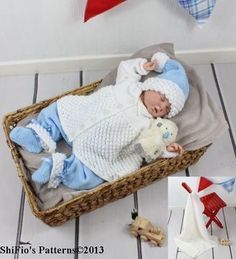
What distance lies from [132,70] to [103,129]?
0.19 meters

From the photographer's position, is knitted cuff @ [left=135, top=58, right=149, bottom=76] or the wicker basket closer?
the wicker basket

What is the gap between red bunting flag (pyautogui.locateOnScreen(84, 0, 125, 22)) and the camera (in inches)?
48.4

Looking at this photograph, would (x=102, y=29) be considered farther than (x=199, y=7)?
Yes

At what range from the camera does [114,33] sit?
1404mm

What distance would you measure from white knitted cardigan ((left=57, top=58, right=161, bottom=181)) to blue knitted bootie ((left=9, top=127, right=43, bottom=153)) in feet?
0.24

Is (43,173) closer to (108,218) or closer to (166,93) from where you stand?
(108,218)

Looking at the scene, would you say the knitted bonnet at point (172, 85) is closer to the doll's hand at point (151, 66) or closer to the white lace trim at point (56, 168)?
the doll's hand at point (151, 66)

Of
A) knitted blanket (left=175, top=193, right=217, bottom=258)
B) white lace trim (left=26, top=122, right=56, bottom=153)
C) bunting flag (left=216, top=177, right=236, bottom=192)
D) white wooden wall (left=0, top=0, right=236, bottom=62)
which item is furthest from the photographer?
white wooden wall (left=0, top=0, right=236, bottom=62)

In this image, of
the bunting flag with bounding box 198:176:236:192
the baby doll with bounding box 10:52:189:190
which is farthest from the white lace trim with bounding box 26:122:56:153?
the bunting flag with bounding box 198:176:236:192

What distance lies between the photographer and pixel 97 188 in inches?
43.0

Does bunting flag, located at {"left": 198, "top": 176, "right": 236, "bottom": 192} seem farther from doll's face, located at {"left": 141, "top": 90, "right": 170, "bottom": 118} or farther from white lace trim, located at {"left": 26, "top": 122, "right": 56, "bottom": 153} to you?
white lace trim, located at {"left": 26, "top": 122, "right": 56, "bottom": 153}

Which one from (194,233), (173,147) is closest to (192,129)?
(173,147)

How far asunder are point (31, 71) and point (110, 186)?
0.53 meters

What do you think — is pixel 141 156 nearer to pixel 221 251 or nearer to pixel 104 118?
pixel 104 118
